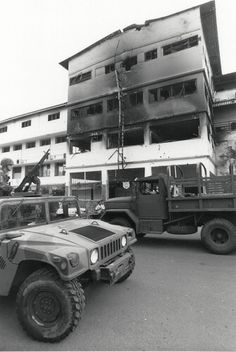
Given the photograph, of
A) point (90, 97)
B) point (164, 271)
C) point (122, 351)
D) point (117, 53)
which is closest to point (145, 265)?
point (164, 271)

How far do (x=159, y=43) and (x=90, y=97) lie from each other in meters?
7.64

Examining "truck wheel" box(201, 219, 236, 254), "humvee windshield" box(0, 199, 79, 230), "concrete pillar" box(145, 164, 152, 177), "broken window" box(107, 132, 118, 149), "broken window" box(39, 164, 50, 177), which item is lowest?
"truck wheel" box(201, 219, 236, 254)

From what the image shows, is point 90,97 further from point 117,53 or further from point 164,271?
point 164,271

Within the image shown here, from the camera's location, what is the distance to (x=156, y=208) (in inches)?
316

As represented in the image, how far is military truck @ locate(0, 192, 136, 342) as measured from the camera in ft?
9.79

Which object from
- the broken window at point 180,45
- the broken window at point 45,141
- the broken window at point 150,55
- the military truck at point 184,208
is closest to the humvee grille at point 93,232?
the military truck at point 184,208

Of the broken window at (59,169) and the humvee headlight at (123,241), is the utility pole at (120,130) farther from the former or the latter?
the humvee headlight at (123,241)

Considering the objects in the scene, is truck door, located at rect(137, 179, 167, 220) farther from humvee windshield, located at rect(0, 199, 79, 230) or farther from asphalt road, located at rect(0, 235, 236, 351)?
humvee windshield, located at rect(0, 199, 79, 230)

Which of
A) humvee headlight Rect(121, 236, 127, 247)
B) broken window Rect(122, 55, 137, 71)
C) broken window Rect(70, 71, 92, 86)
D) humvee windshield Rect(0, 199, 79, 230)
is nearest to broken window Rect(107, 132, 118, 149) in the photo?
broken window Rect(122, 55, 137, 71)

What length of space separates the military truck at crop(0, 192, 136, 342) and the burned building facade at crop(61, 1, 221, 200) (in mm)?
13662

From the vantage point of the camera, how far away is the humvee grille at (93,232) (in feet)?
12.5

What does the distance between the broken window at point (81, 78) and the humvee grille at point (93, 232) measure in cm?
2241

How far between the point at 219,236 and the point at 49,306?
5.63 meters

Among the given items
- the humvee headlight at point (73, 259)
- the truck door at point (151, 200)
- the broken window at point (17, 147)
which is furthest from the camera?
the broken window at point (17, 147)
